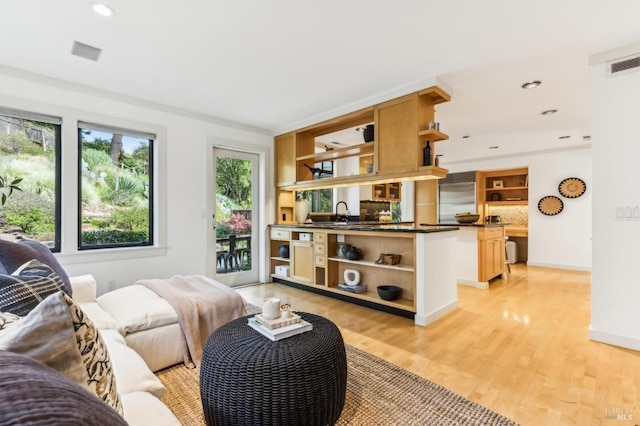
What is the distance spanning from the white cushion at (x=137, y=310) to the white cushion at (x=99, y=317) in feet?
0.13

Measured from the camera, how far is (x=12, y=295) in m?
1.10

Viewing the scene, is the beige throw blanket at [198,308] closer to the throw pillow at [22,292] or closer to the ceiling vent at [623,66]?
the throw pillow at [22,292]

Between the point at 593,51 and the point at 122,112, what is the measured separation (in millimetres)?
4734

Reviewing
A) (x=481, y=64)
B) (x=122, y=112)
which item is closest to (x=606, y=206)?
(x=481, y=64)

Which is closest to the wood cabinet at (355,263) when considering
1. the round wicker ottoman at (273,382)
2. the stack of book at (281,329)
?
the stack of book at (281,329)

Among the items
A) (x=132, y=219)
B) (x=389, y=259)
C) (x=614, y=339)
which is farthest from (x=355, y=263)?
(x=132, y=219)

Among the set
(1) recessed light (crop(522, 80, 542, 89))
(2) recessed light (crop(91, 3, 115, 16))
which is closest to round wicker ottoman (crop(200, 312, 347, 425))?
(2) recessed light (crop(91, 3, 115, 16))

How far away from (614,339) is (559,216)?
4500 millimetres

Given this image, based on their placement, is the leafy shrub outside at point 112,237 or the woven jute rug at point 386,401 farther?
the leafy shrub outside at point 112,237

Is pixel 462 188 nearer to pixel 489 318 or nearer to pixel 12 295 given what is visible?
pixel 489 318

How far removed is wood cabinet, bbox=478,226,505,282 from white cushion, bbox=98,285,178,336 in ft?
13.5

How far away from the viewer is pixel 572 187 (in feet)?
19.7

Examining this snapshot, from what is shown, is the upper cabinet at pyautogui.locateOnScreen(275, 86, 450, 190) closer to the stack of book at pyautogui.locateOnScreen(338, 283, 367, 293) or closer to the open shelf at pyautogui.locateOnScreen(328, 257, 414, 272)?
the open shelf at pyautogui.locateOnScreen(328, 257, 414, 272)

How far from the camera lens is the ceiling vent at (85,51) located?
2.49m
